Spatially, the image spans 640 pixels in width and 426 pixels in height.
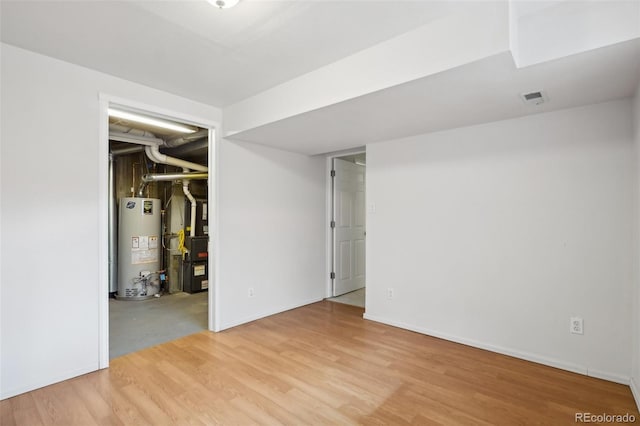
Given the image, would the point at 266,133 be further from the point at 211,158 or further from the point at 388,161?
the point at 388,161

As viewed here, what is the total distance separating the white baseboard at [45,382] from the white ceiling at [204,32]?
228cm

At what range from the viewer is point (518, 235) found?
275 centimetres

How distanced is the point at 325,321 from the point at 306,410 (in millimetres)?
1691

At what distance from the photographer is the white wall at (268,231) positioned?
346 cm

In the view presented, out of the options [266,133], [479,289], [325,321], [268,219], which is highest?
[266,133]

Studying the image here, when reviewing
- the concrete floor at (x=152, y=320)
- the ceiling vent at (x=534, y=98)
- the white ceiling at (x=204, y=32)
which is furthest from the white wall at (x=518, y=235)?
the concrete floor at (x=152, y=320)

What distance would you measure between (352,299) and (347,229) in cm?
104

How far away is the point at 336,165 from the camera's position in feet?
15.7

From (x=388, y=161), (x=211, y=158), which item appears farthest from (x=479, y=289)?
(x=211, y=158)

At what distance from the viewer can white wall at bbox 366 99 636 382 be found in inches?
92.9

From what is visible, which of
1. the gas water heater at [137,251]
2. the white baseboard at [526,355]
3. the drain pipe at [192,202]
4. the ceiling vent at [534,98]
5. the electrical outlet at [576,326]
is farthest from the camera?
the drain pipe at [192,202]

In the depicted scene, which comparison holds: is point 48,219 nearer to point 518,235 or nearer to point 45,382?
point 45,382

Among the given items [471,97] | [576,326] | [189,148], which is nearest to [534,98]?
[471,97]

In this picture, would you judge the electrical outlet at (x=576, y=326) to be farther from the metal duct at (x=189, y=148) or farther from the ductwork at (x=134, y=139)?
the ductwork at (x=134, y=139)
